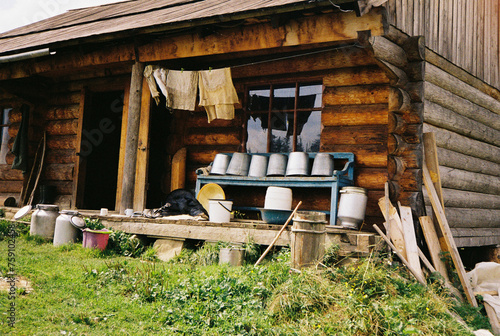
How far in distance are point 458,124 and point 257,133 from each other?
358 cm

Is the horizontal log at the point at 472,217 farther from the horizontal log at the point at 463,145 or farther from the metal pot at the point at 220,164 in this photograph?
the metal pot at the point at 220,164

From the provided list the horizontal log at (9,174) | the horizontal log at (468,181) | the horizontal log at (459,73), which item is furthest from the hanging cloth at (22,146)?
the horizontal log at (468,181)

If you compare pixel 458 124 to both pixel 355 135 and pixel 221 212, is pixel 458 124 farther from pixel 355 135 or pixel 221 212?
pixel 221 212

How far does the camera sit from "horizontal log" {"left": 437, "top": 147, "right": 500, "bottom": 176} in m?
8.20

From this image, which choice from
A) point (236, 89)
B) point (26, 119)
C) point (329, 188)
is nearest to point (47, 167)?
point (26, 119)

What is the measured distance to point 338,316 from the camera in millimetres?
4359

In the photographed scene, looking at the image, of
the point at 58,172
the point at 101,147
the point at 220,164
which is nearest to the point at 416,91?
the point at 220,164

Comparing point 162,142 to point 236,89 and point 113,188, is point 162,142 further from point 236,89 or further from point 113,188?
point 113,188

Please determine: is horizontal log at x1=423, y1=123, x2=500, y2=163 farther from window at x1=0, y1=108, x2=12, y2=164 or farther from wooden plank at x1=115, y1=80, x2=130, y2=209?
window at x1=0, y1=108, x2=12, y2=164

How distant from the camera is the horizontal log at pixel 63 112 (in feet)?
35.3

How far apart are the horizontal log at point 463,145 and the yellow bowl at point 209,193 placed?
3.42 m

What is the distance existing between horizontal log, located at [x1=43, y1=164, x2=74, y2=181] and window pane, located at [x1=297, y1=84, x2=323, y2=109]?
5.42 metres

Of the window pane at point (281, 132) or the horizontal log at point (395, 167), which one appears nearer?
→ the horizontal log at point (395, 167)

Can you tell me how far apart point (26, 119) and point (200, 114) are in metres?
4.47
